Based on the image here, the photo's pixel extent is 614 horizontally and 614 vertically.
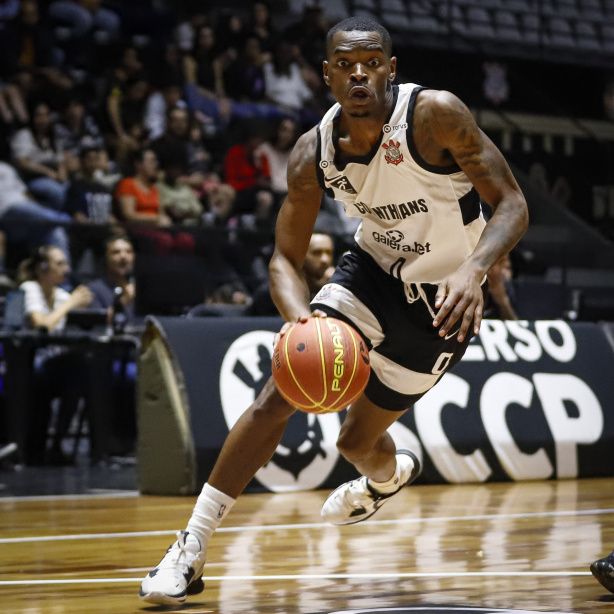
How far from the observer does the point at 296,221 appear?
376 centimetres

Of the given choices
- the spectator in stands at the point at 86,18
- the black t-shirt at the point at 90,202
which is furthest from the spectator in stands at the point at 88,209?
the spectator in stands at the point at 86,18

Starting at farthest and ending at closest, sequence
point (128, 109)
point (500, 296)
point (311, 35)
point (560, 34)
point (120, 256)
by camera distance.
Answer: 1. point (560, 34)
2. point (311, 35)
3. point (128, 109)
4. point (120, 256)
5. point (500, 296)

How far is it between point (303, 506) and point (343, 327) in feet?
9.05

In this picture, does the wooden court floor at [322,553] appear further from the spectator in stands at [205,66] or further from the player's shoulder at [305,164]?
the spectator in stands at [205,66]

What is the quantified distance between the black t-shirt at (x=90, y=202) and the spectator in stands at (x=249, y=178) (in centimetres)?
163

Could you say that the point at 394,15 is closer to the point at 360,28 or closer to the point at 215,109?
the point at 215,109

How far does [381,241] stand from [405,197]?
0.29 meters

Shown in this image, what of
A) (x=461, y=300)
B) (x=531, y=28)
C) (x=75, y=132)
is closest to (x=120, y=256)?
(x=75, y=132)

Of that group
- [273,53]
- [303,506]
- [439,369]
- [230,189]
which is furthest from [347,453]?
[273,53]

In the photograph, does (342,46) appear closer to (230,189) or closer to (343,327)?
(343,327)

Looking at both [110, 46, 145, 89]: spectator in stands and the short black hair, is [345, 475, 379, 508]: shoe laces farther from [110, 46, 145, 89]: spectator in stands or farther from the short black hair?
[110, 46, 145, 89]: spectator in stands

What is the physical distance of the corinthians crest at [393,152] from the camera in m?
3.57

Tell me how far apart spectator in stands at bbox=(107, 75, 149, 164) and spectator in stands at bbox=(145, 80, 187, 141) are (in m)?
0.07

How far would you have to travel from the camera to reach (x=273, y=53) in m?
13.8
